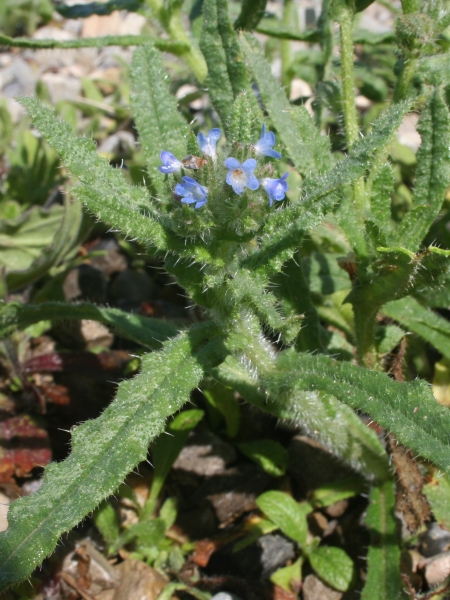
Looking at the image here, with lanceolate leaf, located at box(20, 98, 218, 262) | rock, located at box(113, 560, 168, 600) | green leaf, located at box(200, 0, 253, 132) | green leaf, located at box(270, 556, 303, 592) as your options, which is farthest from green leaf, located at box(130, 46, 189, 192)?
green leaf, located at box(270, 556, 303, 592)

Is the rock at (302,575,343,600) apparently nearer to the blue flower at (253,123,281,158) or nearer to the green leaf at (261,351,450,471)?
the green leaf at (261,351,450,471)

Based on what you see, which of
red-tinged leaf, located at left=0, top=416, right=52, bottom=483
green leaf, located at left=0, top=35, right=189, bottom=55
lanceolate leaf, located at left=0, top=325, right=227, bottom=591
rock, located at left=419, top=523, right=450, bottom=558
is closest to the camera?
lanceolate leaf, located at left=0, top=325, right=227, bottom=591

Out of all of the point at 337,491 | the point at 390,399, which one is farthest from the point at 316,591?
the point at 390,399

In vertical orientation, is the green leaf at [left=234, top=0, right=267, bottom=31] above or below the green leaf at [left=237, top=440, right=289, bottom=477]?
above

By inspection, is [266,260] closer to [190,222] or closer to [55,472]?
[190,222]

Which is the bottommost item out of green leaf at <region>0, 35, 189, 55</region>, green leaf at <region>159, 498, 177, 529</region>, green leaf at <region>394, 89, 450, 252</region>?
green leaf at <region>159, 498, 177, 529</region>

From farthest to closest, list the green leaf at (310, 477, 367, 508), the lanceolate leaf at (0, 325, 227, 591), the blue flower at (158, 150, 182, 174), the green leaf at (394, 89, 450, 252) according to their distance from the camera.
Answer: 1. the green leaf at (310, 477, 367, 508)
2. the green leaf at (394, 89, 450, 252)
3. the blue flower at (158, 150, 182, 174)
4. the lanceolate leaf at (0, 325, 227, 591)

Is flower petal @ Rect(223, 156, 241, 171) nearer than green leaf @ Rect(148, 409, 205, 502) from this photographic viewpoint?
Yes

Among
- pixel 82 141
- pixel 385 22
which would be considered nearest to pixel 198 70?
pixel 82 141

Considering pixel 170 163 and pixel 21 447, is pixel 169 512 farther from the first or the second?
pixel 170 163
